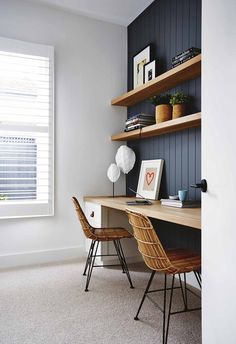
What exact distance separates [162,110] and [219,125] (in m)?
1.42

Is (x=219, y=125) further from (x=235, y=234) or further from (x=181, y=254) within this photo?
(x=181, y=254)

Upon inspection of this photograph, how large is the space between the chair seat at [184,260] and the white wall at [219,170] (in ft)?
0.81

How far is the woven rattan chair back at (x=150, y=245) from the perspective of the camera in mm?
1723

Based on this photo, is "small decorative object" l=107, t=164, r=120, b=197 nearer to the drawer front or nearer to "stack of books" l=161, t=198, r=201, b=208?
the drawer front

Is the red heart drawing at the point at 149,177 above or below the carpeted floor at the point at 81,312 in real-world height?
above

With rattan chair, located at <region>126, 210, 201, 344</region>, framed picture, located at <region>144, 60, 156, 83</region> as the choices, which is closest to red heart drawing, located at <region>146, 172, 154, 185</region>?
framed picture, located at <region>144, 60, 156, 83</region>

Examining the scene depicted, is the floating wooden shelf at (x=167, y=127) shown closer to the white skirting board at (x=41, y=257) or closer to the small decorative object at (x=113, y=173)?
the small decorative object at (x=113, y=173)

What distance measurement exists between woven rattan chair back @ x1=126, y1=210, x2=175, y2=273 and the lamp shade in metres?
1.62

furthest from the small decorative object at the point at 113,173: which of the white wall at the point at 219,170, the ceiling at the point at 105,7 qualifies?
the white wall at the point at 219,170

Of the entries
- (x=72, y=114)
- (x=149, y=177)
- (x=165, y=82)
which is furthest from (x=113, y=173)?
(x=165, y=82)

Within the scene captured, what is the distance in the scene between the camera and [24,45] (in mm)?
3217

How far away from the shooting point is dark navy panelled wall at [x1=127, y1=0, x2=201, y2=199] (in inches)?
103

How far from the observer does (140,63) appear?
3.43 m

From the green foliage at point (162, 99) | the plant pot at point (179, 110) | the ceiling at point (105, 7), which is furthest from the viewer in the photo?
the ceiling at point (105, 7)
